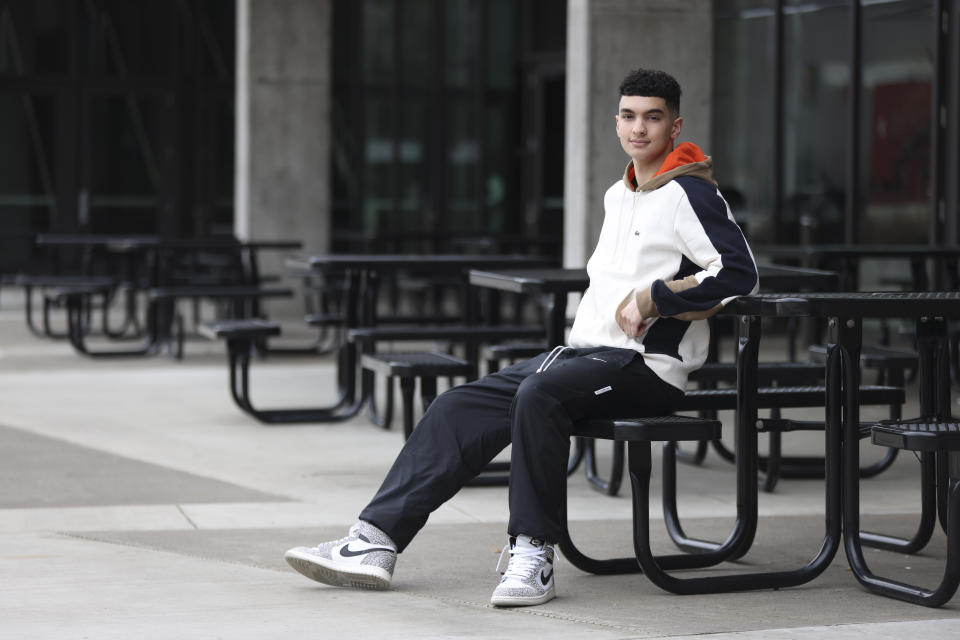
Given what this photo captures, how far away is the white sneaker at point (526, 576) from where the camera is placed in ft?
16.2

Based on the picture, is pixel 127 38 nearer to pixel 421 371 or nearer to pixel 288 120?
pixel 288 120

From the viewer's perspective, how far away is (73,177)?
24000 millimetres

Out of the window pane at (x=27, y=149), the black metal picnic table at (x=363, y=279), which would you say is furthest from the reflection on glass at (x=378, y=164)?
the black metal picnic table at (x=363, y=279)

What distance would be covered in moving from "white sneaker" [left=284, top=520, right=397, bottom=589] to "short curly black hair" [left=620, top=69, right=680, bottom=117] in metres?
1.59

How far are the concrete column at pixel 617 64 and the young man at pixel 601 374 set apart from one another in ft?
21.0

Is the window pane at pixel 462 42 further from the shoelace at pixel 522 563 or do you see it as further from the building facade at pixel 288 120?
the shoelace at pixel 522 563

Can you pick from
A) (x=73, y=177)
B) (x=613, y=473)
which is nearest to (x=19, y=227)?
(x=73, y=177)

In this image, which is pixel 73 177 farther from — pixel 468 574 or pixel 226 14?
pixel 468 574

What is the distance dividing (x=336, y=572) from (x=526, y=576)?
1.95 ft

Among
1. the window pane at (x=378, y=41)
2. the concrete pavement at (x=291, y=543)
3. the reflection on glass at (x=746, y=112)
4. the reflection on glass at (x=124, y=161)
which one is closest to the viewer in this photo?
the concrete pavement at (x=291, y=543)

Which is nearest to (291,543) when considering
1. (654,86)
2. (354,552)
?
(354,552)

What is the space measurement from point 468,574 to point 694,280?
1199 mm

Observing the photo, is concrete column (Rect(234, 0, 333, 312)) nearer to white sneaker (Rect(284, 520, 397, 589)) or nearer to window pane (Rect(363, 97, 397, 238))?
window pane (Rect(363, 97, 397, 238))

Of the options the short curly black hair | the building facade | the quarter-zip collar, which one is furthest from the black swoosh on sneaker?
the building facade
